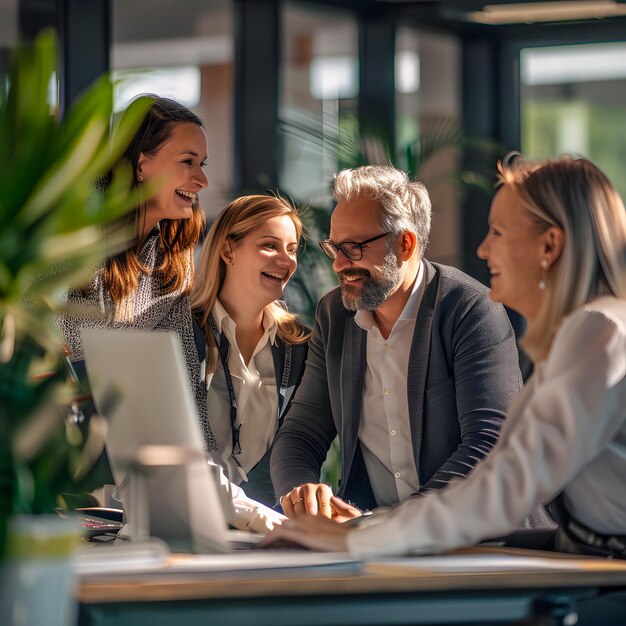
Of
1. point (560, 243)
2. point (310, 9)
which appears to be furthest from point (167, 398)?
point (310, 9)

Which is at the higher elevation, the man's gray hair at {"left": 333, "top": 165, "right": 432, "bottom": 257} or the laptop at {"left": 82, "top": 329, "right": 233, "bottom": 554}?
the man's gray hair at {"left": 333, "top": 165, "right": 432, "bottom": 257}

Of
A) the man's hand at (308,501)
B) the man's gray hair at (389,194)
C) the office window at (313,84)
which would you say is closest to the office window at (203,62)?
the office window at (313,84)

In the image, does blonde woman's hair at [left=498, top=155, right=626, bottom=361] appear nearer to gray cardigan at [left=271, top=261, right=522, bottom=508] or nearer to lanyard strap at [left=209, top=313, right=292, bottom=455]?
gray cardigan at [left=271, top=261, right=522, bottom=508]

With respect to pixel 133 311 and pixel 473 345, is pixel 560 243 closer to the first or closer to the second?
pixel 473 345

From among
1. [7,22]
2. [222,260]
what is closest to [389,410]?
[222,260]

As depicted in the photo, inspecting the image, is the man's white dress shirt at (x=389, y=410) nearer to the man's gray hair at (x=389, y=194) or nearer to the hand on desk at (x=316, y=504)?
the man's gray hair at (x=389, y=194)

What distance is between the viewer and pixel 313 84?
601cm

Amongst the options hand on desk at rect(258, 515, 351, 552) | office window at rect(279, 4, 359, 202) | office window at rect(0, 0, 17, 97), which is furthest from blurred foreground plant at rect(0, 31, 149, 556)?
office window at rect(279, 4, 359, 202)

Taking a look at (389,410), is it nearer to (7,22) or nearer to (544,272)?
(544,272)

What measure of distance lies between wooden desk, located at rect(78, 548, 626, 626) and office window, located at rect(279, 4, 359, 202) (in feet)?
12.9

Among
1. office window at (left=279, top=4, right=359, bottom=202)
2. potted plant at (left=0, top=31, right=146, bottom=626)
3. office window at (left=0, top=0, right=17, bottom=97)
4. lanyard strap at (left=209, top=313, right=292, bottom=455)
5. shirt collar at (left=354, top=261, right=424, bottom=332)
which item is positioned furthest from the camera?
office window at (left=279, top=4, right=359, bottom=202)

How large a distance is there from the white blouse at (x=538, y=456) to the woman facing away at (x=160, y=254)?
122 centimetres

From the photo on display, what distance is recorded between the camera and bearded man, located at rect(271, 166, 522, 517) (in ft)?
8.96

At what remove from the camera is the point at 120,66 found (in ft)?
17.1
